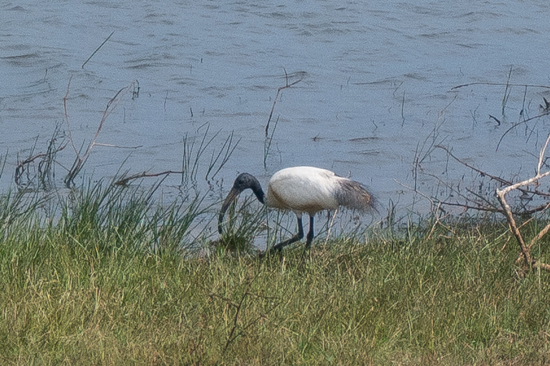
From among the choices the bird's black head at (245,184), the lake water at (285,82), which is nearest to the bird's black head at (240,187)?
the bird's black head at (245,184)

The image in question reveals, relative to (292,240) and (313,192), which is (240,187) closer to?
(313,192)

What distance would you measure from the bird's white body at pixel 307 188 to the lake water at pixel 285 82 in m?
1.05

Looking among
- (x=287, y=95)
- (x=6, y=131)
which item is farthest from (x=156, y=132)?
(x=287, y=95)

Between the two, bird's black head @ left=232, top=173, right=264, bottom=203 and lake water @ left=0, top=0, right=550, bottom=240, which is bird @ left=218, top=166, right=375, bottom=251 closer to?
bird's black head @ left=232, top=173, right=264, bottom=203

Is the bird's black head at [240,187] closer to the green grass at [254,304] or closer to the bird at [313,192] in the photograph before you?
the bird at [313,192]

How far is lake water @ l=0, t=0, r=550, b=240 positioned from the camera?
33.5 feet

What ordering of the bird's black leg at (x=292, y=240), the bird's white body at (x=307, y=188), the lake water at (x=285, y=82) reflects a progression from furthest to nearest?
the lake water at (x=285, y=82), the bird's white body at (x=307, y=188), the bird's black leg at (x=292, y=240)

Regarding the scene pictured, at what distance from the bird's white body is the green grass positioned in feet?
2.92

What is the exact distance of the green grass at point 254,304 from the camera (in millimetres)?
3701

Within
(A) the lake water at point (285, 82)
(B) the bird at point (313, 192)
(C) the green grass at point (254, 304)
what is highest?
(C) the green grass at point (254, 304)

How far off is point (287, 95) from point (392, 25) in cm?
432

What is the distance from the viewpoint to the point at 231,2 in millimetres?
17219

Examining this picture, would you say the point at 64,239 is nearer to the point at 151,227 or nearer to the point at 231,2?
the point at 151,227

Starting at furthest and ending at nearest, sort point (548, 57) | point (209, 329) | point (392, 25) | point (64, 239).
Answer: point (392, 25)
point (548, 57)
point (64, 239)
point (209, 329)
